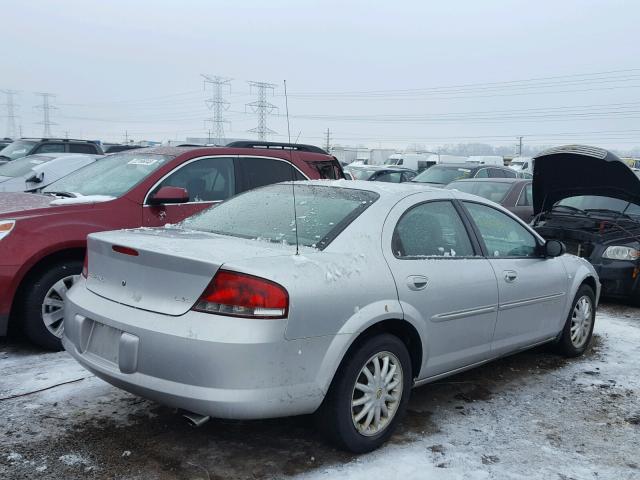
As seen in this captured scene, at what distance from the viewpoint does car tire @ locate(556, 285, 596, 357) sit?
5328mm

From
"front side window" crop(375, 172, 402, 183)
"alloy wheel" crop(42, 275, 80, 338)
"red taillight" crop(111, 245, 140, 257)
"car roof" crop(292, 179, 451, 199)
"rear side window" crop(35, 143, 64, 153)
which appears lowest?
"alloy wheel" crop(42, 275, 80, 338)

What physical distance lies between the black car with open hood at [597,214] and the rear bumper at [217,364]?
5045mm

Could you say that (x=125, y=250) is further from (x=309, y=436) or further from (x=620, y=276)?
(x=620, y=276)

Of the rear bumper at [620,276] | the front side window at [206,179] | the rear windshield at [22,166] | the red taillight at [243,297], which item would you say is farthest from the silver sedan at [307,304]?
the rear windshield at [22,166]

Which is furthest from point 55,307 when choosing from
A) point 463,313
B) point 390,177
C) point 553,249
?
point 390,177

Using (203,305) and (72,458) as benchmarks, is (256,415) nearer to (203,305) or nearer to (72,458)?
(203,305)

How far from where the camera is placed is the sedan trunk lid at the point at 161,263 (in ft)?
10.0

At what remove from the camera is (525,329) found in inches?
183

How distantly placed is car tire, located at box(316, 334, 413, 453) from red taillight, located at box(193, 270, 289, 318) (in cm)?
59

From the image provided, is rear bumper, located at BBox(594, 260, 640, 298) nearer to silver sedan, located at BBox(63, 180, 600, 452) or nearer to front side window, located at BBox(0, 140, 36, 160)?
silver sedan, located at BBox(63, 180, 600, 452)

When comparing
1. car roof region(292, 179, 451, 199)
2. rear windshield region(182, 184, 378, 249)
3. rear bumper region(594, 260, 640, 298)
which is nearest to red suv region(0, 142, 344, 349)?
rear windshield region(182, 184, 378, 249)

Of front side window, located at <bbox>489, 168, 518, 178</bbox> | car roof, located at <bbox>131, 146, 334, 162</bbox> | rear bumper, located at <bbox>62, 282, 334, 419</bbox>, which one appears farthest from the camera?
front side window, located at <bbox>489, 168, 518, 178</bbox>

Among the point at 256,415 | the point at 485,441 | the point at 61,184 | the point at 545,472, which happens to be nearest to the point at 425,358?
the point at 485,441

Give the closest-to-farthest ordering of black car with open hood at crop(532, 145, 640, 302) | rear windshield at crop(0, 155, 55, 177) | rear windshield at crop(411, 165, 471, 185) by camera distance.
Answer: black car with open hood at crop(532, 145, 640, 302) < rear windshield at crop(0, 155, 55, 177) < rear windshield at crop(411, 165, 471, 185)
